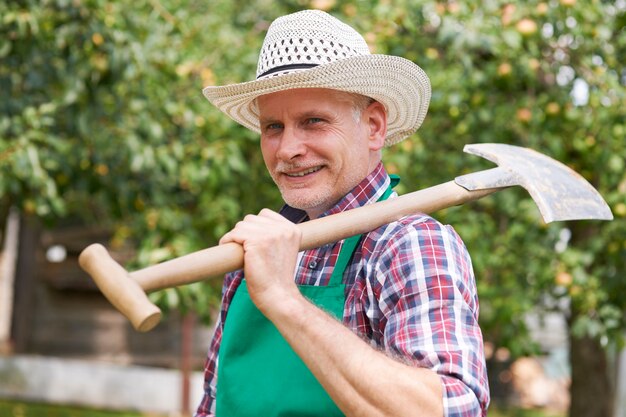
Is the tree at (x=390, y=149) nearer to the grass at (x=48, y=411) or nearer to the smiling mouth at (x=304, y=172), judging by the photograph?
the smiling mouth at (x=304, y=172)

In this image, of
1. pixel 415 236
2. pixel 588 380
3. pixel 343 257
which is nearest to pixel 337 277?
pixel 343 257

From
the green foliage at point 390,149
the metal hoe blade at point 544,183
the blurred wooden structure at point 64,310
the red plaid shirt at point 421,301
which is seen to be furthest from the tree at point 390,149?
the blurred wooden structure at point 64,310

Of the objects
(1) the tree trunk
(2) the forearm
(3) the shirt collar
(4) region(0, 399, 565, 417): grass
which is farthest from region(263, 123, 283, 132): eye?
Answer: (4) region(0, 399, 565, 417): grass

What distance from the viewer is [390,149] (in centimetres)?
503

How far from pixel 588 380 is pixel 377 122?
4670 mm

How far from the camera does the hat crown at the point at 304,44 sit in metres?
2.15

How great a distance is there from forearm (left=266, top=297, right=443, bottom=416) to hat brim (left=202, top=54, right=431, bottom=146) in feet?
1.75

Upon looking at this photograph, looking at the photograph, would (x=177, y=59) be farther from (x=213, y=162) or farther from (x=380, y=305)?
(x=380, y=305)

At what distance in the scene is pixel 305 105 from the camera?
2.12 metres

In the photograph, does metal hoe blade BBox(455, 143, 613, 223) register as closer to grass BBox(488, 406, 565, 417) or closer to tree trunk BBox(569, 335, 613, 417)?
tree trunk BBox(569, 335, 613, 417)

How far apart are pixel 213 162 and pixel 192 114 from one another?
0.29 m

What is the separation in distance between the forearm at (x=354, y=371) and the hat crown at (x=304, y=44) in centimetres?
62

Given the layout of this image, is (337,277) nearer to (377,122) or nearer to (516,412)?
(377,122)

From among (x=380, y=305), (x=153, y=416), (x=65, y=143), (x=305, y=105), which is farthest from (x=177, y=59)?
(x=153, y=416)
